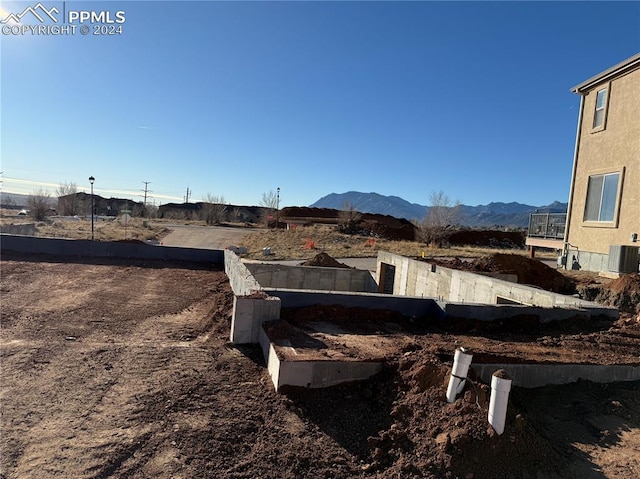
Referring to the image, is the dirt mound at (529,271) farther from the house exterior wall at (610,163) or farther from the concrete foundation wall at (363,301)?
the concrete foundation wall at (363,301)

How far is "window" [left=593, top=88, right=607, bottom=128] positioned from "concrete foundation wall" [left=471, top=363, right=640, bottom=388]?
1191cm

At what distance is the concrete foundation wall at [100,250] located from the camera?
1329 cm

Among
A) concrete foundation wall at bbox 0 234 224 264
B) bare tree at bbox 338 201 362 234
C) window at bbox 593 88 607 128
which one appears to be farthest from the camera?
bare tree at bbox 338 201 362 234

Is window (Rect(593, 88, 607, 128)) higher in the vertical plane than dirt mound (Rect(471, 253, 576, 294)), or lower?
higher

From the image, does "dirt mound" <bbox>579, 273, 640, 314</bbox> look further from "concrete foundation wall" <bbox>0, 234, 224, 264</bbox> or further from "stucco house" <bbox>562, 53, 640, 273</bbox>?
"concrete foundation wall" <bbox>0, 234, 224, 264</bbox>

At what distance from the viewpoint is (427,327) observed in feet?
22.5

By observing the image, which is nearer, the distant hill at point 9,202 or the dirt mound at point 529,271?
the dirt mound at point 529,271

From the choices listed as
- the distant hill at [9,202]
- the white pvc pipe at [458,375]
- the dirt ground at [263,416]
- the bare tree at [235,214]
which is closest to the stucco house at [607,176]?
the dirt ground at [263,416]

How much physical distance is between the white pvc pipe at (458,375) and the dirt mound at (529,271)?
9.97m

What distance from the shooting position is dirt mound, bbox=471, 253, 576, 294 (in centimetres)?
1255

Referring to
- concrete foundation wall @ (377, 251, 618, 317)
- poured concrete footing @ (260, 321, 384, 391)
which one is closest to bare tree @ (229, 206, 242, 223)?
concrete foundation wall @ (377, 251, 618, 317)

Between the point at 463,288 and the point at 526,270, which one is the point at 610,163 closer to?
the point at 526,270

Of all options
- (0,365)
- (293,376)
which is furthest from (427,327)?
(0,365)

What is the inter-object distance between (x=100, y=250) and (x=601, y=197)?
57.7 ft
